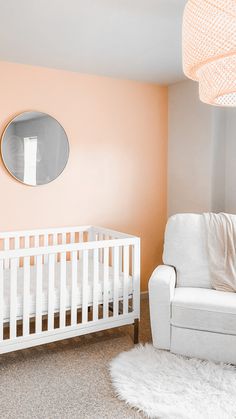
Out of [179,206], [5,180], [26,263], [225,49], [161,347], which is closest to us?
[225,49]

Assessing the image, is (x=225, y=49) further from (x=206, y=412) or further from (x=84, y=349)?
(x=84, y=349)

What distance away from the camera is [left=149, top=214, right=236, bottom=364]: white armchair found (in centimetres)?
253

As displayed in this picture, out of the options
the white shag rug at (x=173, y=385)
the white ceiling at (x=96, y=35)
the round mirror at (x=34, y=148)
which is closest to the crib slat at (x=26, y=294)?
the white shag rug at (x=173, y=385)

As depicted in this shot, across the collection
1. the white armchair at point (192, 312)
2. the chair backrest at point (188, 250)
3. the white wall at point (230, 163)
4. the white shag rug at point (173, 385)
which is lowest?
the white shag rug at point (173, 385)

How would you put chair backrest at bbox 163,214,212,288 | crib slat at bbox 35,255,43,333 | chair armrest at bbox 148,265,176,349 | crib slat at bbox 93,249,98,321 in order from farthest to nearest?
chair backrest at bbox 163,214,212,288, crib slat at bbox 93,249,98,321, chair armrest at bbox 148,265,176,349, crib slat at bbox 35,255,43,333

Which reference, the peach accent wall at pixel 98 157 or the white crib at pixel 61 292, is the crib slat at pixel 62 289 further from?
the peach accent wall at pixel 98 157

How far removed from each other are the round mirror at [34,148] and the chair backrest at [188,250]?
3.86 ft

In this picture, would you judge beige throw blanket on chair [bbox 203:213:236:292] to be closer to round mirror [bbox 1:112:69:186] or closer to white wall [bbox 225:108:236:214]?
white wall [bbox 225:108:236:214]

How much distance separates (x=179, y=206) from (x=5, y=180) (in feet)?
5.89

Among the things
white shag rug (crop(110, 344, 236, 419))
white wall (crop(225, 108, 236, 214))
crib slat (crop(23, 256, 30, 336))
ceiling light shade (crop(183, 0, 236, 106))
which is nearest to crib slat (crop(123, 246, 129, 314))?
white shag rug (crop(110, 344, 236, 419))

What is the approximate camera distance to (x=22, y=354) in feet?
9.02

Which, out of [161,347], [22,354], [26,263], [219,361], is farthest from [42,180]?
[219,361]

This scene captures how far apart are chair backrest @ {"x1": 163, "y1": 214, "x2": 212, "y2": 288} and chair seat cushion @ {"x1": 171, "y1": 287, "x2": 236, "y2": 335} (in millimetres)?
270

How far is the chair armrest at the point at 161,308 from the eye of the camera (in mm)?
2672
